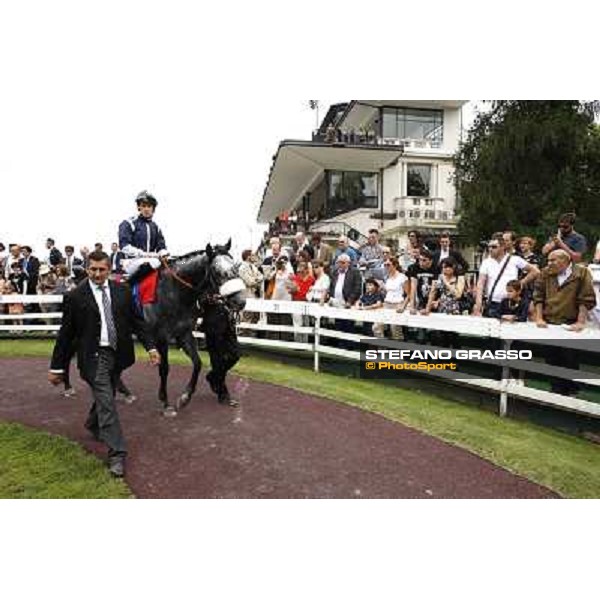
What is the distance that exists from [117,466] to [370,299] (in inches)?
220

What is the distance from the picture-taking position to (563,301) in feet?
19.2

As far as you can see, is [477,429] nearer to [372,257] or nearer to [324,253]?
[372,257]

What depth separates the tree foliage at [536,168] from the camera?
65.5 ft

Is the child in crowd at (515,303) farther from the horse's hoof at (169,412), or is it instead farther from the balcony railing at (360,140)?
the balcony railing at (360,140)

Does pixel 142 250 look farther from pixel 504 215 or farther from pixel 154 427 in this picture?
pixel 504 215

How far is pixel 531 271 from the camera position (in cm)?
685

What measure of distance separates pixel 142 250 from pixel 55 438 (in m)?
2.78

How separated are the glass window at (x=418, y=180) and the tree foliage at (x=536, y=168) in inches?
275

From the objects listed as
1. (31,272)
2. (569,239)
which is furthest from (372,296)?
(31,272)

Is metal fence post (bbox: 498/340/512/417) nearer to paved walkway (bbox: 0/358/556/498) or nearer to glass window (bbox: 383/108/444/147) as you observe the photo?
paved walkway (bbox: 0/358/556/498)

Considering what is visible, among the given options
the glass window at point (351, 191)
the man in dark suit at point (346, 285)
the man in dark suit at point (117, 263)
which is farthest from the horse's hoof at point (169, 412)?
the glass window at point (351, 191)

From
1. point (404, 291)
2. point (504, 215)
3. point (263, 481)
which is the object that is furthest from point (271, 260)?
point (504, 215)

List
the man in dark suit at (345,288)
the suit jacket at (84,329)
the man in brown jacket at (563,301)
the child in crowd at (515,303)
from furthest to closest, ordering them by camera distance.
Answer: the man in dark suit at (345,288) < the child in crowd at (515,303) < the man in brown jacket at (563,301) < the suit jacket at (84,329)

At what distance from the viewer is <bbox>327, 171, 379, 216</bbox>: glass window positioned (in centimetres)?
2888
